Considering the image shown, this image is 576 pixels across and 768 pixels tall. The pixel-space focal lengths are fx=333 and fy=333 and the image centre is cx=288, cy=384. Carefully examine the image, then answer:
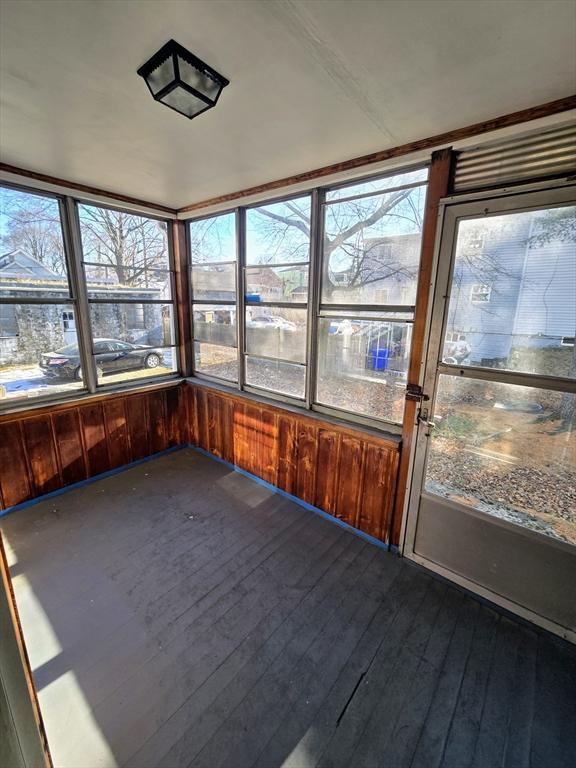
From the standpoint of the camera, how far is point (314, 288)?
9.05ft

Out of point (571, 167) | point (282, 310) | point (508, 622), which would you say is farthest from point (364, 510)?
point (571, 167)

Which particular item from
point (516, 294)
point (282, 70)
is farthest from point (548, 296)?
point (282, 70)

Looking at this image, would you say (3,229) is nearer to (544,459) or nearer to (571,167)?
(571,167)

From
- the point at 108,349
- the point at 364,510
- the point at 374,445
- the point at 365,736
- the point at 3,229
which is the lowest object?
the point at 365,736

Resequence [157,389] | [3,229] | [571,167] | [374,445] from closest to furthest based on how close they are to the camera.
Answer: [571,167] < [374,445] < [3,229] < [157,389]

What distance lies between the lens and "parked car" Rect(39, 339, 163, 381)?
3.09 m

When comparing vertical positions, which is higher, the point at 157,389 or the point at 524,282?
the point at 524,282

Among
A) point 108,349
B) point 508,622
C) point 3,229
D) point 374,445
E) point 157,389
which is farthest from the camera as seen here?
point 157,389

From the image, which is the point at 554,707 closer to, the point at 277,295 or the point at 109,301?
the point at 277,295

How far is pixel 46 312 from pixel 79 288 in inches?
14.3

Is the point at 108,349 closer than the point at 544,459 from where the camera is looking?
No

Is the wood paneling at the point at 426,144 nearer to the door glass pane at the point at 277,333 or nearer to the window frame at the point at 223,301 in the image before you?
the window frame at the point at 223,301

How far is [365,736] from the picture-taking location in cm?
143

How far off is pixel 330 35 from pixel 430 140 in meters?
1.02
